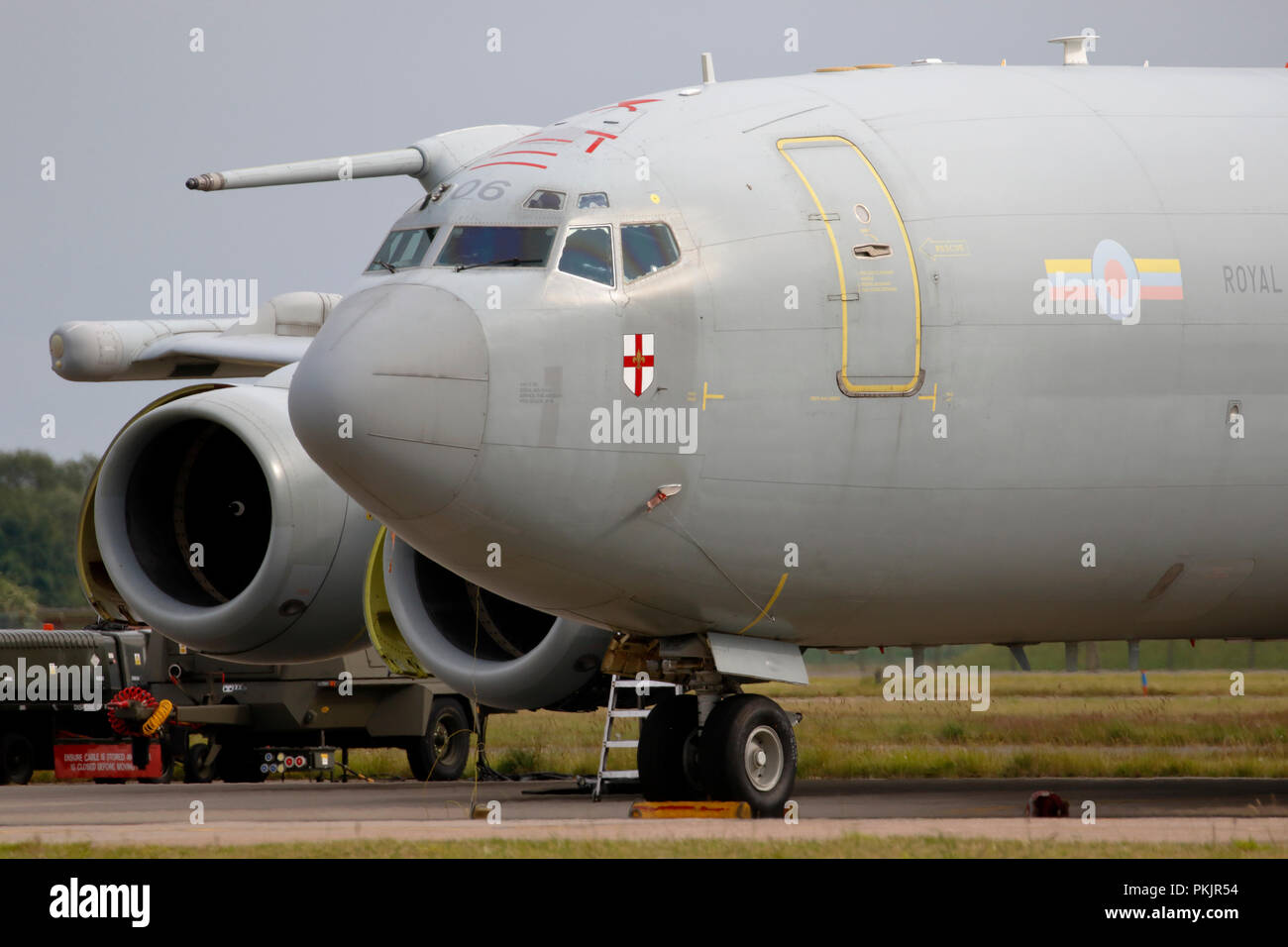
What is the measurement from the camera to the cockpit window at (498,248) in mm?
12922

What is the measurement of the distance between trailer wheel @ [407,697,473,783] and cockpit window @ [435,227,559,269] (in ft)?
39.0

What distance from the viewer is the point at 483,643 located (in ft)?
58.2

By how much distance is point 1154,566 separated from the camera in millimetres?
14109

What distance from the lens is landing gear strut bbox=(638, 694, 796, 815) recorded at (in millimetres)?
13219

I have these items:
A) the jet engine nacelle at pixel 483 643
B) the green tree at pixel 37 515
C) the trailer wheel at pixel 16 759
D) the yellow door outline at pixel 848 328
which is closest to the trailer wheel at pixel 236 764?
the trailer wheel at pixel 16 759

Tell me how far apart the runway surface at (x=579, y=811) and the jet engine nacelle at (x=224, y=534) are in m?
1.61

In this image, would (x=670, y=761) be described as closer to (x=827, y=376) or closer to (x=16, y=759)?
(x=827, y=376)

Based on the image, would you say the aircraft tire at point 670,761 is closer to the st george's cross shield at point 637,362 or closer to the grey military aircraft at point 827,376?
the grey military aircraft at point 827,376

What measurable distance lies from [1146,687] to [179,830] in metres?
36.0

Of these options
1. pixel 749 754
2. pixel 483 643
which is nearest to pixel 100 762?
pixel 483 643
